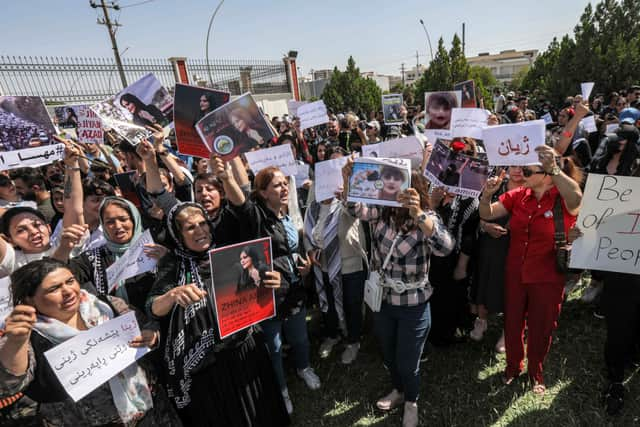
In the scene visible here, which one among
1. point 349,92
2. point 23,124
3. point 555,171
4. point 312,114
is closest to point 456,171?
point 555,171

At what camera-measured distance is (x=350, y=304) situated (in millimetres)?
3484

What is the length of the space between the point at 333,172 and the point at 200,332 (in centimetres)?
159

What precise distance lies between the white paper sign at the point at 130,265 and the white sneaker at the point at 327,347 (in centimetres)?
215

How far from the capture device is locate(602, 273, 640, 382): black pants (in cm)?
247

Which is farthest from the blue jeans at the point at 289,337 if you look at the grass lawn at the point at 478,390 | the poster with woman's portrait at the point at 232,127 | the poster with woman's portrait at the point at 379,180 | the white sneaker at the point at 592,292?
the white sneaker at the point at 592,292

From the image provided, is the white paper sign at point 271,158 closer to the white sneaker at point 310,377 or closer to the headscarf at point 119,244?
the headscarf at point 119,244

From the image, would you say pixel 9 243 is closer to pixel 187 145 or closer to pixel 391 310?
pixel 187 145

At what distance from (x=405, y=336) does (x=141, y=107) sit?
9.11ft

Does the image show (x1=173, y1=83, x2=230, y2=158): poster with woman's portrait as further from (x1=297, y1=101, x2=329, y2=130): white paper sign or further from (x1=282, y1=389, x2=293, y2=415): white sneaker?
(x1=297, y1=101, x2=329, y2=130): white paper sign

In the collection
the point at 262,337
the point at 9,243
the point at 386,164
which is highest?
the point at 386,164

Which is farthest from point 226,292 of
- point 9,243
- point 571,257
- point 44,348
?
point 571,257

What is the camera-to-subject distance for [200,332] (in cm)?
213

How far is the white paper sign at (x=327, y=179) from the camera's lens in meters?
2.96

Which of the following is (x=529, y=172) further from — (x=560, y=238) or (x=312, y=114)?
(x=312, y=114)
